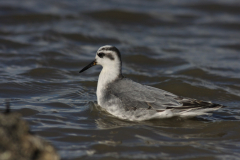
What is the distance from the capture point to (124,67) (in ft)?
33.9

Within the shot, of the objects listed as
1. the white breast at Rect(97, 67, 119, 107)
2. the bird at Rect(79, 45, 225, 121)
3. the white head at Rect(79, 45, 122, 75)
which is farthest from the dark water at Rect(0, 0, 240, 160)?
the white head at Rect(79, 45, 122, 75)

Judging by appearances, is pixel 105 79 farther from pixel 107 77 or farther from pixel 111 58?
pixel 111 58

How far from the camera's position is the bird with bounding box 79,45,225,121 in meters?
6.68

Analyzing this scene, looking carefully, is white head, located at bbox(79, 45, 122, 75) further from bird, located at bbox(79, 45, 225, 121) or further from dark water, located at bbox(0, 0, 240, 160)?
dark water, located at bbox(0, 0, 240, 160)

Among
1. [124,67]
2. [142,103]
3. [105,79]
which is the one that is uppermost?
[105,79]

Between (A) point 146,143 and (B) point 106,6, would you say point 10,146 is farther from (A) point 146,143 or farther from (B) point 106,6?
(B) point 106,6

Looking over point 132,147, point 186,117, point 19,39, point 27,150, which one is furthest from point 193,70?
point 27,150

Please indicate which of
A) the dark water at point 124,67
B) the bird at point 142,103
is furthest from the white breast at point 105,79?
the dark water at point 124,67

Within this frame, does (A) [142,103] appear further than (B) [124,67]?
No

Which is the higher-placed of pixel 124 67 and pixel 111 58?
pixel 111 58

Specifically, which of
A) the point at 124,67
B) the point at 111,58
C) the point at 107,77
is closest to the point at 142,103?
the point at 107,77

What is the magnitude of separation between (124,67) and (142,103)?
11.8 feet

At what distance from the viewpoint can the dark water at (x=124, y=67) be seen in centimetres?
593

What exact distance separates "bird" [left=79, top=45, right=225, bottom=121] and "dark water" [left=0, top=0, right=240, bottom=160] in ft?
0.64
